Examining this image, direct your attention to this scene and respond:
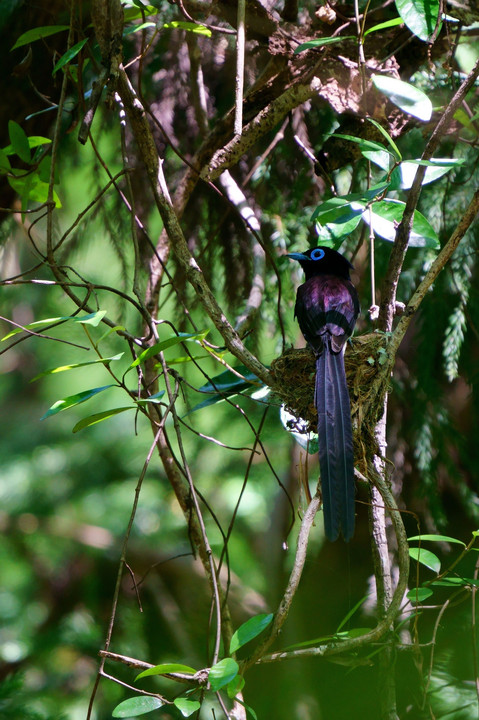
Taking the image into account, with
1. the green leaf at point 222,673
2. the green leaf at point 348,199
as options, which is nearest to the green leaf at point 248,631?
the green leaf at point 222,673

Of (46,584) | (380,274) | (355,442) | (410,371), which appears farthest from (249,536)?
(355,442)

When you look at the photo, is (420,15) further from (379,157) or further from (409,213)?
(409,213)

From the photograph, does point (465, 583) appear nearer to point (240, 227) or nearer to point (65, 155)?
point (240, 227)

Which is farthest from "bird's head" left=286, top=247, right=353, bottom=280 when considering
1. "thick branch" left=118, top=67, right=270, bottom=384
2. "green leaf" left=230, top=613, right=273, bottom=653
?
"green leaf" left=230, top=613, right=273, bottom=653

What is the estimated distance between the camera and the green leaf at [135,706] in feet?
5.67

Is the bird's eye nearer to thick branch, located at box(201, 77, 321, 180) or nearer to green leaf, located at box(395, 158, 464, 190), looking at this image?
thick branch, located at box(201, 77, 321, 180)

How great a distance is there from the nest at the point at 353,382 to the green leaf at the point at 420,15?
94 cm

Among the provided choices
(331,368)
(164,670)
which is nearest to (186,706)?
(164,670)

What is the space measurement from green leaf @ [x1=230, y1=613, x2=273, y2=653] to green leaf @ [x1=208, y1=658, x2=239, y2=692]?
5.0 inches

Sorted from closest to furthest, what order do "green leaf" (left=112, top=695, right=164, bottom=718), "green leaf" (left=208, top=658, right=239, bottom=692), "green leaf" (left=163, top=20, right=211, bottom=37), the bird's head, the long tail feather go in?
"green leaf" (left=208, top=658, right=239, bottom=692) < "green leaf" (left=112, top=695, right=164, bottom=718) < the long tail feather < "green leaf" (left=163, top=20, right=211, bottom=37) < the bird's head

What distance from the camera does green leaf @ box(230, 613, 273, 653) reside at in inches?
72.2

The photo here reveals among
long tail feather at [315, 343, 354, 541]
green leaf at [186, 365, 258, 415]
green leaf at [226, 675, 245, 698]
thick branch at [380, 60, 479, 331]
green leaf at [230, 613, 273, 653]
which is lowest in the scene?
green leaf at [226, 675, 245, 698]

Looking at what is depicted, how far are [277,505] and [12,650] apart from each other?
71.4 inches

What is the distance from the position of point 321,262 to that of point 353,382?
0.80 m
